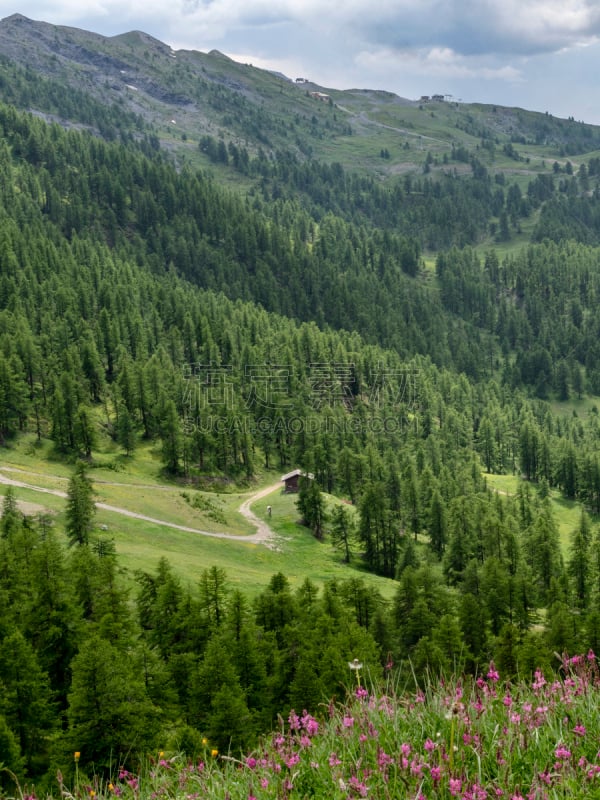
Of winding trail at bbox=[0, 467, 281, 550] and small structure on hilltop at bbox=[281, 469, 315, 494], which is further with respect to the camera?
small structure on hilltop at bbox=[281, 469, 315, 494]

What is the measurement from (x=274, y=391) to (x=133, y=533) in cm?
8590

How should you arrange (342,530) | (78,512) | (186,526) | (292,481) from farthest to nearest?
(292,481) < (342,530) < (186,526) < (78,512)

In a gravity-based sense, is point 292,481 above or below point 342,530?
above

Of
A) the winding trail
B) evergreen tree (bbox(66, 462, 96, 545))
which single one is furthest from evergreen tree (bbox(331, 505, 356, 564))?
evergreen tree (bbox(66, 462, 96, 545))

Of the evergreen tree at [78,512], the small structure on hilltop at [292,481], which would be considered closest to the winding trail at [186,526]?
the small structure on hilltop at [292,481]

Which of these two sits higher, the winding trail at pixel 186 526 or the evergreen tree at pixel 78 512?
the evergreen tree at pixel 78 512

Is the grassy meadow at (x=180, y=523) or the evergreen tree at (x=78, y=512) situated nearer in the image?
the evergreen tree at (x=78, y=512)

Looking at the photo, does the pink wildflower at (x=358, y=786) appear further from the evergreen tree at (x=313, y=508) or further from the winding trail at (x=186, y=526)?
the evergreen tree at (x=313, y=508)

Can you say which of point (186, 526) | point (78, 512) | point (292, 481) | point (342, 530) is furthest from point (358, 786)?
point (292, 481)

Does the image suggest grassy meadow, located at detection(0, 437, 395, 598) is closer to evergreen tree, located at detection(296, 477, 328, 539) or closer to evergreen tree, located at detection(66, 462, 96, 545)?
evergreen tree, located at detection(296, 477, 328, 539)

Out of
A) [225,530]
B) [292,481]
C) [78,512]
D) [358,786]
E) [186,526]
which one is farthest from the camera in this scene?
[292,481]

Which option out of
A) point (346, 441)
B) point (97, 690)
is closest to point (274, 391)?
point (346, 441)

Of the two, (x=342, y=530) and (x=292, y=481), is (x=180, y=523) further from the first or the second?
(x=292, y=481)

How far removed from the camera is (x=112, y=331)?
542 ft
